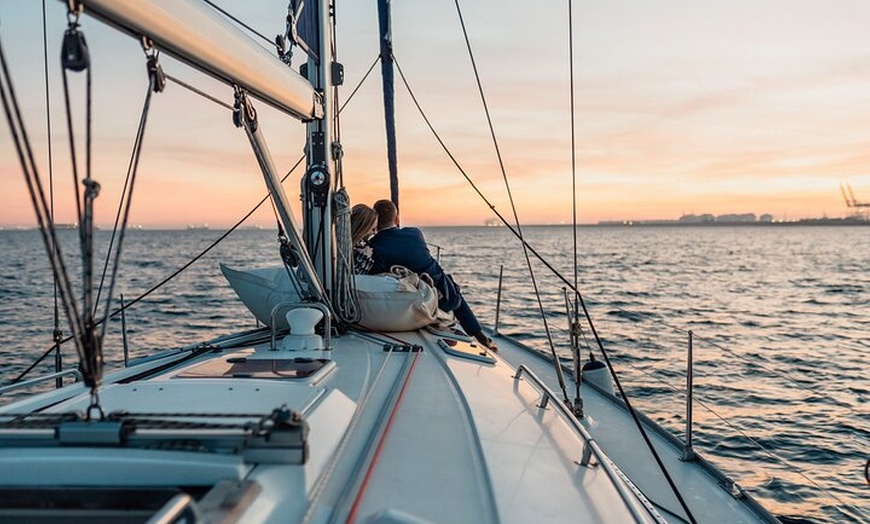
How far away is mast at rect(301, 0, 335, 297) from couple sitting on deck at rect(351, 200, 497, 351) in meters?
0.67

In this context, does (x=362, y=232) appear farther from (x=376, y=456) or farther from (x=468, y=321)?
(x=376, y=456)

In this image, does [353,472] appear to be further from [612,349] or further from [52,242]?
[612,349]

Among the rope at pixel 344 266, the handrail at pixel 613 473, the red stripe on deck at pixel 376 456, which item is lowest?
the handrail at pixel 613 473

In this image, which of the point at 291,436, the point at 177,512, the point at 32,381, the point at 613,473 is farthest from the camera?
the point at 32,381

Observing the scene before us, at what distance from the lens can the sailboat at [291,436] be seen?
6.12 ft

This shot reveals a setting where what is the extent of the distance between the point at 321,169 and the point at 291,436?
320 cm

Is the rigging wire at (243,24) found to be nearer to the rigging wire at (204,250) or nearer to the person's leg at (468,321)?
the rigging wire at (204,250)

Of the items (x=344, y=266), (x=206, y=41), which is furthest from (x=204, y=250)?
(x=206, y=41)

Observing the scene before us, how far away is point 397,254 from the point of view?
569 centimetres

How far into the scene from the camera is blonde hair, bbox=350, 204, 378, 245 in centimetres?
579

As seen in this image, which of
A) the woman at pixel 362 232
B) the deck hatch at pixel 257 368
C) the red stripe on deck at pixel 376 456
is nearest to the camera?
the red stripe on deck at pixel 376 456

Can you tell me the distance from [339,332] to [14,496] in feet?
10.0

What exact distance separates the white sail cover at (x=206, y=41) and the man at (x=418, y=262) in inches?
81.5

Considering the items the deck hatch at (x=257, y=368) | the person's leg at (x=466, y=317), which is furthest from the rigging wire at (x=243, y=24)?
the person's leg at (x=466, y=317)
